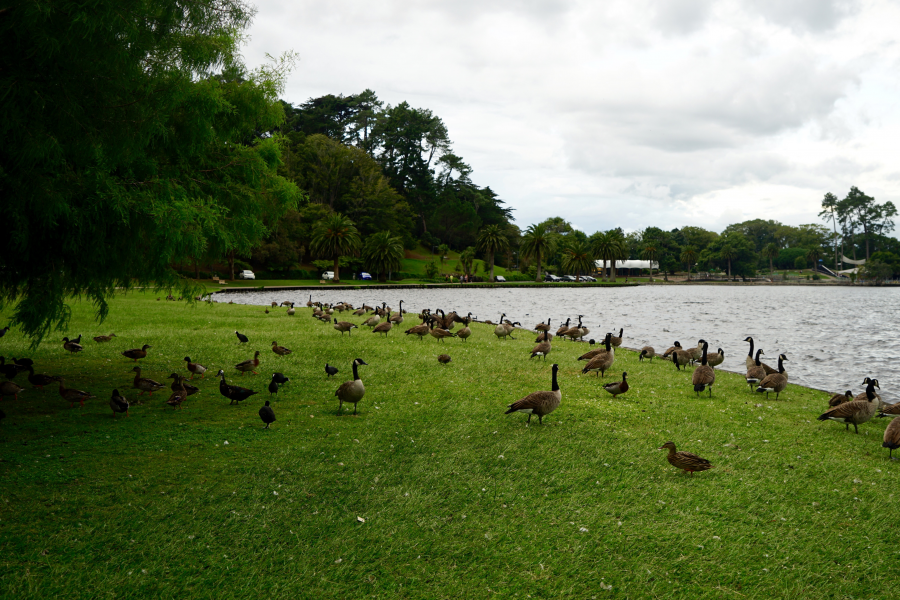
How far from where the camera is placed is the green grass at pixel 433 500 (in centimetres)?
558

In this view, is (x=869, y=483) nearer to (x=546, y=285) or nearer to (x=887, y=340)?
(x=887, y=340)

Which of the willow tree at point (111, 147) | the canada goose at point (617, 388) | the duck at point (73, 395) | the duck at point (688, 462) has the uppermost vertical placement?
the willow tree at point (111, 147)

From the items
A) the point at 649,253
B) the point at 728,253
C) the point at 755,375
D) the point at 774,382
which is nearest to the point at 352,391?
the point at 774,382

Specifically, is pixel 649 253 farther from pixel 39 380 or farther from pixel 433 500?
pixel 433 500

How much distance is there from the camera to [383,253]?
312ft

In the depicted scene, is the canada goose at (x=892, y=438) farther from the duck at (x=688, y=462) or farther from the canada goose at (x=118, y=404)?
the canada goose at (x=118, y=404)

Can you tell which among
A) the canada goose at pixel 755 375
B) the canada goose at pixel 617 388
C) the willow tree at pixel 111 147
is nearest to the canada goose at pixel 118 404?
the willow tree at pixel 111 147

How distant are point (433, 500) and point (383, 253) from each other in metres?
89.4

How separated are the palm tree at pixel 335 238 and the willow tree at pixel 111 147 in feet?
250

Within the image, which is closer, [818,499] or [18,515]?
[18,515]

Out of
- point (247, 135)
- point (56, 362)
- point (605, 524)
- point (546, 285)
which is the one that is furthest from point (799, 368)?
point (546, 285)

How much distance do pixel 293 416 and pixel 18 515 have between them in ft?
16.2

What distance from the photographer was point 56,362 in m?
14.9

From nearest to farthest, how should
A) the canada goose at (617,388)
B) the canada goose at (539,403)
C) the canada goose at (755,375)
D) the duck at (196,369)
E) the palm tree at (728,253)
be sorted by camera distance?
the canada goose at (539,403) → the canada goose at (617,388) → the duck at (196,369) → the canada goose at (755,375) → the palm tree at (728,253)
